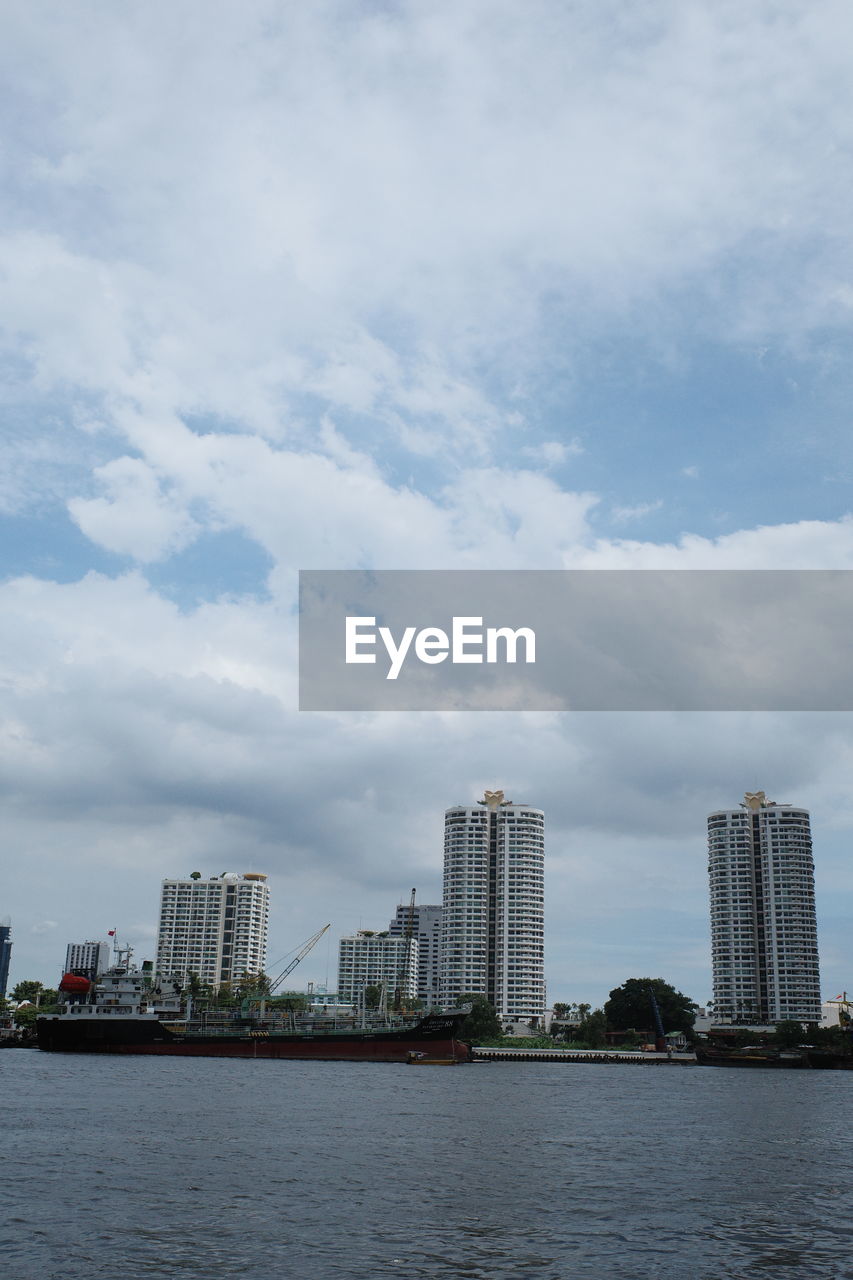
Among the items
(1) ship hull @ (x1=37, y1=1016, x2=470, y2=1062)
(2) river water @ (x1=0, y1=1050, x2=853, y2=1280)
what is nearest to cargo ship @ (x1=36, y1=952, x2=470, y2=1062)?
(1) ship hull @ (x1=37, y1=1016, x2=470, y2=1062)

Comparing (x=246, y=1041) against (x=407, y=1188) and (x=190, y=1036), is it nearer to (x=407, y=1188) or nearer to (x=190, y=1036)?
(x=190, y=1036)

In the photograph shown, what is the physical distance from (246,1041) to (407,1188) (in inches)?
4534

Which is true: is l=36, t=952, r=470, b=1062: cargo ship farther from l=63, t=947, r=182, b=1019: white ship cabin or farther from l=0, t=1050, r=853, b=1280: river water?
l=0, t=1050, r=853, b=1280: river water

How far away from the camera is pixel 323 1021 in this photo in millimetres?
162125

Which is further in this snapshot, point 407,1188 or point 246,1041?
point 246,1041

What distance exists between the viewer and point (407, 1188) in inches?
1815

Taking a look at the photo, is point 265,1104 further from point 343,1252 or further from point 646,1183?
point 343,1252

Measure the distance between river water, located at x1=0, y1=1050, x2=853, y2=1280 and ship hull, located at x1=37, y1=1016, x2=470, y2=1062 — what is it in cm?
6090

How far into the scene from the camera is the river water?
33656 mm

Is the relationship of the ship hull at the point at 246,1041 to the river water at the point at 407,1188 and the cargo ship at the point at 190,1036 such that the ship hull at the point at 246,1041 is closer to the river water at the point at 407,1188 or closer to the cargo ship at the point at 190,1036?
the cargo ship at the point at 190,1036

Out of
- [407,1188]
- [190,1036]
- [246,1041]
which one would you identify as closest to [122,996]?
[190,1036]

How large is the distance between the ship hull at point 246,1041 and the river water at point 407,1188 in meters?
60.9

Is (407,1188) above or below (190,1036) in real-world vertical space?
above

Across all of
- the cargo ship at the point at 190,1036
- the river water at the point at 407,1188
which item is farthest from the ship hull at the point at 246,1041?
the river water at the point at 407,1188
